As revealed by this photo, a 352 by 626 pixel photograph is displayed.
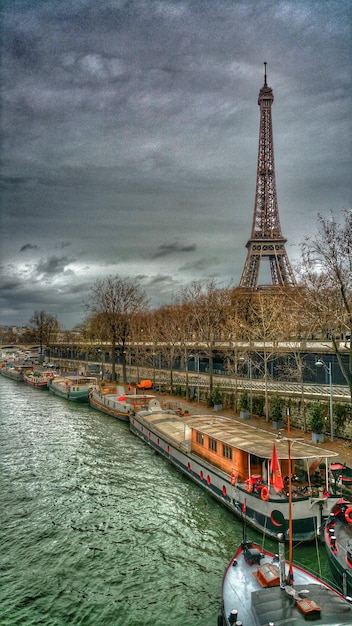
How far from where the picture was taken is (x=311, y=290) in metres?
31.2

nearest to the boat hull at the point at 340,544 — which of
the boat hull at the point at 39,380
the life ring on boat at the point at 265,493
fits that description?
the life ring on boat at the point at 265,493

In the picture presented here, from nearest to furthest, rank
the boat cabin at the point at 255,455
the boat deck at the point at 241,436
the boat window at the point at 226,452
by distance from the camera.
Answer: the boat deck at the point at 241,436 → the boat cabin at the point at 255,455 → the boat window at the point at 226,452

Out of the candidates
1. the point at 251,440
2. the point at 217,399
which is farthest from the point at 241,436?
the point at 217,399

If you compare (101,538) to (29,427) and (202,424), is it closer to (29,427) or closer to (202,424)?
(202,424)

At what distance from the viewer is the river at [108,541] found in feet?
48.1

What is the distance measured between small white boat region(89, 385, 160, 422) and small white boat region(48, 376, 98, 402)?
5.28 meters

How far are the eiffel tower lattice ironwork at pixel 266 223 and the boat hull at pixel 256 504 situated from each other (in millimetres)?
64962

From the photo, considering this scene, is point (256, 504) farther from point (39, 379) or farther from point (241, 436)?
point (39, 379)

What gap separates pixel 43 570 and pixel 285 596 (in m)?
9.91

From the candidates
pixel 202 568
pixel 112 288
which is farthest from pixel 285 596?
pixel 112 288

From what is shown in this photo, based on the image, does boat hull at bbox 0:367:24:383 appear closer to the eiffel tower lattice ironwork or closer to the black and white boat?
the eiffel tower lattice ironwork

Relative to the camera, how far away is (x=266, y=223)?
98688mm

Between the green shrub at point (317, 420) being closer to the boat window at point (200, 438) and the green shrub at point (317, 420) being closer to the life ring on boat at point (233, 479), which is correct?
the boat window at point (200, 438)

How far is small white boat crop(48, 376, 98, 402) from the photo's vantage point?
60.2 metres
